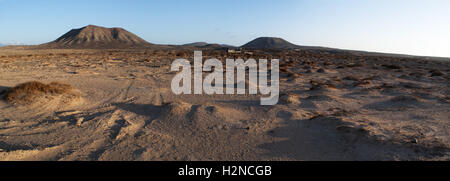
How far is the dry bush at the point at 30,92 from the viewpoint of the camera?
20.9 ft

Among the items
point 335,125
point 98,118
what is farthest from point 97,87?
point 335,125

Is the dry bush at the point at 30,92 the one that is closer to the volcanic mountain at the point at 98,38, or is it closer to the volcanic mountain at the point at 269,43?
the volcanic mountain at the point at 98,38

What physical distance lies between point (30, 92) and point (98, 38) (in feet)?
370

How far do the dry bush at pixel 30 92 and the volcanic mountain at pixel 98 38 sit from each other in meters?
94.3

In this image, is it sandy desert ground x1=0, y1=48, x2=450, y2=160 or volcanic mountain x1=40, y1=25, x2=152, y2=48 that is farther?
volcanic mountain x1=40, y1=25, x2=152, y2=48

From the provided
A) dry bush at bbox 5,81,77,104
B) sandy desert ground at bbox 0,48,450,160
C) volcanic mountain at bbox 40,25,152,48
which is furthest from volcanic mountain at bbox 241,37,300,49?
dry bush at bbox 5,81,77,104

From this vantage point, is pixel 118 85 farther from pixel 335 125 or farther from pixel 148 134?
pixel 335 125

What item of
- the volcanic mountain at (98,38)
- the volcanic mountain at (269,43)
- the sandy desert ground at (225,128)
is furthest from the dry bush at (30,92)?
the volcanic mountain at (269,43)

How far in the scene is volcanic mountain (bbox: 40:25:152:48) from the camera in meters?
97.2

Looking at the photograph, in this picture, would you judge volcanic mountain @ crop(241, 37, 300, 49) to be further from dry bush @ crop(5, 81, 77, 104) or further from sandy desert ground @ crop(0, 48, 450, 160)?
dry bush @ crop(5, 81, 77, 104)

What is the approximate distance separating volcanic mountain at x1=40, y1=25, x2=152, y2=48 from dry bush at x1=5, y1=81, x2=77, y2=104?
94.3 m

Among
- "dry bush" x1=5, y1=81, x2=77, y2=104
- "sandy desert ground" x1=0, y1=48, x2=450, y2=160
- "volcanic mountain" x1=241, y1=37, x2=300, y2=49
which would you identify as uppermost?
"volcanic mountain" x1=241, y1=37, x2=300, y2=49
